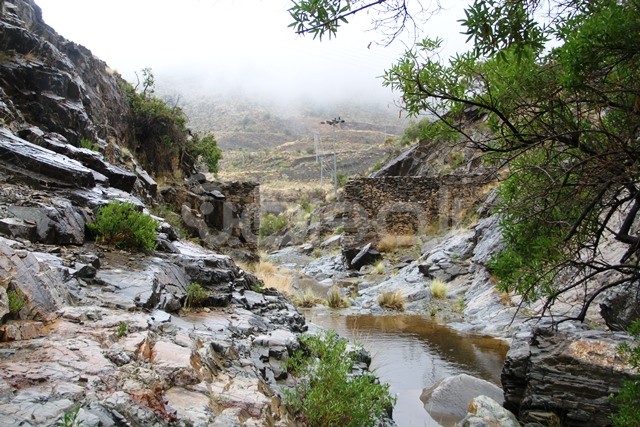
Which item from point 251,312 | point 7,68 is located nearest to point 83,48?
point 7,68

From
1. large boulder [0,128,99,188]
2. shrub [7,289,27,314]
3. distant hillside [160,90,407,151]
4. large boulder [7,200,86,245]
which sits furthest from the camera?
distant hillside [160,90,407,151]

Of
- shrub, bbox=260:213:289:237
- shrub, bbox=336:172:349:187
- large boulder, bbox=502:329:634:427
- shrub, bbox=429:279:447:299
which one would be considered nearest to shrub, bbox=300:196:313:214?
shrub, bbox=260:213:289:237

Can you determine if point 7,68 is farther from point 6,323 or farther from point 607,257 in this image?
point 607,257

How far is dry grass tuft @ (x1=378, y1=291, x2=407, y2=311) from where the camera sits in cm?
1203

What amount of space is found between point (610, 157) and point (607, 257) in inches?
224

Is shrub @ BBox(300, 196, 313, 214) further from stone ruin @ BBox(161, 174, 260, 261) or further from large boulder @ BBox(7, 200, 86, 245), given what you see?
large boulder @ BBox(7, 200, 86, 245)

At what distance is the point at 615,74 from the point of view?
10.2 ft

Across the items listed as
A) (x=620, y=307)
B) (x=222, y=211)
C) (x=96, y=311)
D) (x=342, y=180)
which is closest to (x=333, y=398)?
(x=96, y=311)

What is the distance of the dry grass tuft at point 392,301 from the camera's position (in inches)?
474

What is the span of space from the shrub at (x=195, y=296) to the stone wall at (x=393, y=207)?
14.6 metres

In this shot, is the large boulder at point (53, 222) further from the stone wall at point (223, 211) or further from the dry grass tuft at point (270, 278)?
the stone wall at point (223, 211)

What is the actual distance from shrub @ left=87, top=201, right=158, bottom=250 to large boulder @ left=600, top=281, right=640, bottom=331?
235 inches

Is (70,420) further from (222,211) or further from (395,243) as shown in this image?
(395,243)

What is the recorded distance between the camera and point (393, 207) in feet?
67.8
